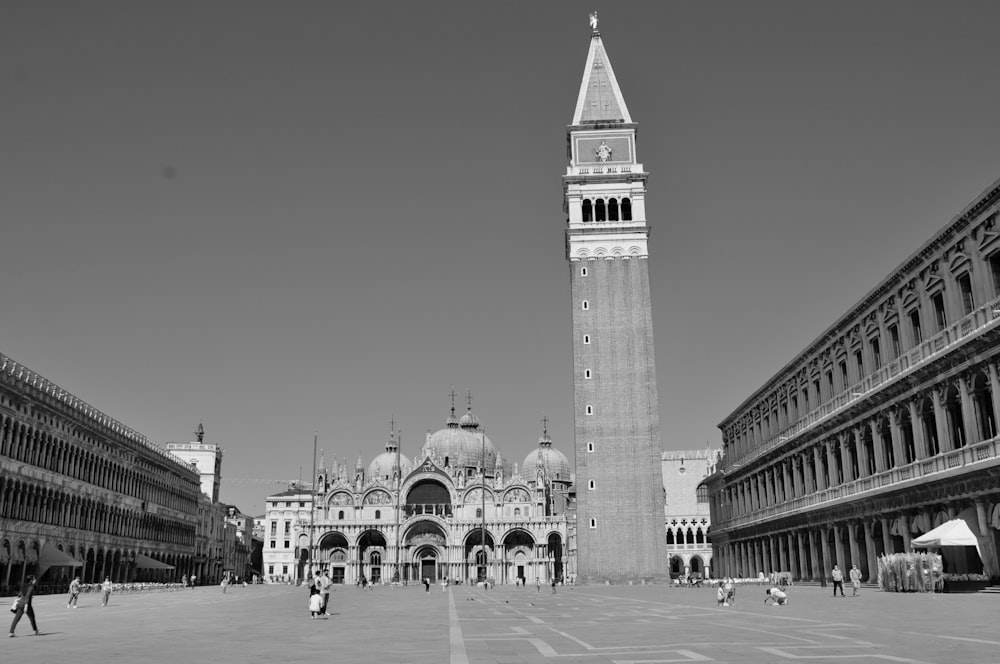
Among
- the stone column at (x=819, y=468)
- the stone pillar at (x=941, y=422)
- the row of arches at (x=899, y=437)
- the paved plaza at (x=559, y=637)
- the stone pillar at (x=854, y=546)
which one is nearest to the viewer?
the paved plaza at (x=559, y=637)

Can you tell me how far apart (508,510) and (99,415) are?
46496 millimetres

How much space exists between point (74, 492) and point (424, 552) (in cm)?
4663

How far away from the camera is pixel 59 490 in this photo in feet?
182

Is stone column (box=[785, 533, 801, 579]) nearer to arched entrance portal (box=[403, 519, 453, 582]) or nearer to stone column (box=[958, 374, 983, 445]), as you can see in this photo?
stone column (box=[958, 374, 983, 445])

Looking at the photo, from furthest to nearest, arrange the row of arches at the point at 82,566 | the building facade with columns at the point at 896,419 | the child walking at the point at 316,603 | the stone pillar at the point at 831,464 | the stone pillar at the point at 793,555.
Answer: the stone pillar at the point at 793,555 → the row of arches at the point at 82,566 → the stone pillar at the point at 831,464 → the building facade with columns at the point at 896,419 → the child walking at the point at 316,603

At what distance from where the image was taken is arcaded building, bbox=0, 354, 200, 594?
1923 inches

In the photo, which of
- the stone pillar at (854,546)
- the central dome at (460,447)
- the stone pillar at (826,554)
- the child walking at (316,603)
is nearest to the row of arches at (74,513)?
the child walking at (316,603)

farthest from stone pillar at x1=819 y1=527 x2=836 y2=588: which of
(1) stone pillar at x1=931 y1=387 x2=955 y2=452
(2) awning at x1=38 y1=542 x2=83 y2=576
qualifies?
(2) awning at x1=38 y1=542 x2=83 y2=576

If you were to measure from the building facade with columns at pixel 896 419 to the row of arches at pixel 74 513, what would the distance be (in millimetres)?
41708

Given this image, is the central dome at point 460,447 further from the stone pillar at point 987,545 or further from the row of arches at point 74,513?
the stone pillar at point 987,545

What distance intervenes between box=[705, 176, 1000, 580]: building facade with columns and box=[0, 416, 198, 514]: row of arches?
4187cm

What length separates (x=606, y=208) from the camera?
254 ft

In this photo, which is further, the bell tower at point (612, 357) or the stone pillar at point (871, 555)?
the bell tower at point (612, 357)

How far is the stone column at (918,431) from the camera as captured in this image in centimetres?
3588
